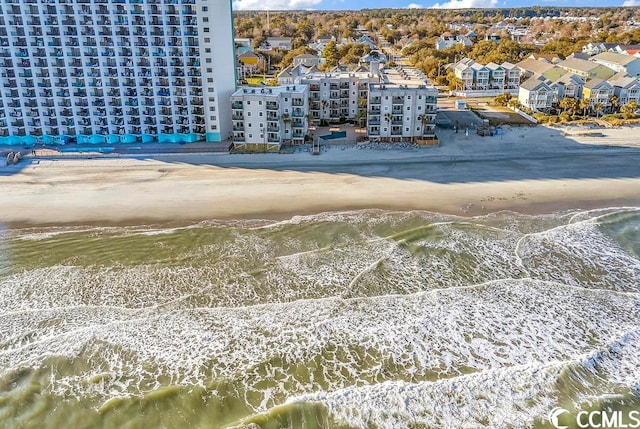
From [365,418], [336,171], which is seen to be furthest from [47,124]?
[365,418]

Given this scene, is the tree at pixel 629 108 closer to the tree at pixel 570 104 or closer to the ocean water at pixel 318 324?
the tree at pixel 570 104

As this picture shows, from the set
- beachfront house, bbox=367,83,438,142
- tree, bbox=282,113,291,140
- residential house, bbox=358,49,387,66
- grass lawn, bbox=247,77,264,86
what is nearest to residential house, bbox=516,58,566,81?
residential house, bbox=358,49,387,66

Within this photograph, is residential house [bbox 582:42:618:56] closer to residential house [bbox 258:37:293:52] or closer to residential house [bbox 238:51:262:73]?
residential house [bbox 258:37:293:52]

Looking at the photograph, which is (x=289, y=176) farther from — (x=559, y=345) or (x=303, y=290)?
(x=559, y=345)

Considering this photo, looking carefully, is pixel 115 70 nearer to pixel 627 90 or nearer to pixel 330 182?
pixel 330 182

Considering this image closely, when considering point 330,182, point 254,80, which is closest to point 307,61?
point 254,80

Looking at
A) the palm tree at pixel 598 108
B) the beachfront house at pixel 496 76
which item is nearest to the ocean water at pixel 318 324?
the palm tree at pixel 598 108
